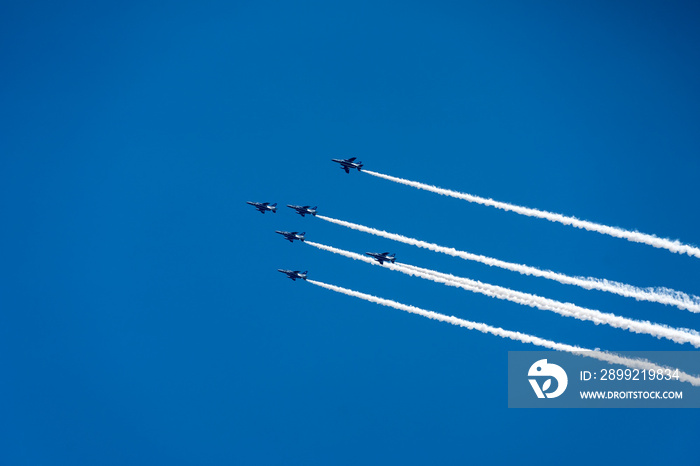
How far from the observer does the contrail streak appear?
130 ft

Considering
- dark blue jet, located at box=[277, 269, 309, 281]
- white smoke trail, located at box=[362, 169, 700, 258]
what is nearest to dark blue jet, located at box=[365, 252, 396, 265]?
white smoke trail, located at box=[362, 169, 700, 258]

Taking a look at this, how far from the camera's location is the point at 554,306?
147 feet

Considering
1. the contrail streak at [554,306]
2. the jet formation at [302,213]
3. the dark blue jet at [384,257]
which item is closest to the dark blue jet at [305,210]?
the jet formation at [302,213]

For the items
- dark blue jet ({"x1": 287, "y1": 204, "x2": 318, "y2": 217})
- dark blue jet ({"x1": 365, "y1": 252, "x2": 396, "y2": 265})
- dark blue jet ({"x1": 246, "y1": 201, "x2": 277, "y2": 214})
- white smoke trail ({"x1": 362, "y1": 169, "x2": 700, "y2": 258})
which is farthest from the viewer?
dark blue jet ({"x1": 246, "y1": 201, "x2": 277, "y2": 214})

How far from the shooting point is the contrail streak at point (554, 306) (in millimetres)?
39656

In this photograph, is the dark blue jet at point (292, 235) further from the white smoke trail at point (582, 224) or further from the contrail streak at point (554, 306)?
the white smoke trail at point (582, 224)

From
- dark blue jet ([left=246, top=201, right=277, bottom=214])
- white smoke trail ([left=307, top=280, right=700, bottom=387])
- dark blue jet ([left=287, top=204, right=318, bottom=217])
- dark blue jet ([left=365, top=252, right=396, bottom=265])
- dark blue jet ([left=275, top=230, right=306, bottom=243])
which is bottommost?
white smoke trail ([left=307, top=280, right=700, bottom=387])

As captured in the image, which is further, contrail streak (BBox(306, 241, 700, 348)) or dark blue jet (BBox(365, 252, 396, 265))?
dark blue jet (BBox(365, 252, 396, 265))

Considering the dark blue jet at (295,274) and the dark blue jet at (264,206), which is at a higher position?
the dark blue jet at (264,206)

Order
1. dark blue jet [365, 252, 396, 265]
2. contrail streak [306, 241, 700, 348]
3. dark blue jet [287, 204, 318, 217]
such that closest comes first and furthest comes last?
contrail streak [306, 241, 700, 348], dark blue jet [365, 252, 396, 265], dark blue jet [287, 204, 318, 217]

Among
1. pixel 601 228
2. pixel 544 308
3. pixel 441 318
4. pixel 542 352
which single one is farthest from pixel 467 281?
pixel 542 352

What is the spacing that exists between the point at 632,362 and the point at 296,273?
32666 mm

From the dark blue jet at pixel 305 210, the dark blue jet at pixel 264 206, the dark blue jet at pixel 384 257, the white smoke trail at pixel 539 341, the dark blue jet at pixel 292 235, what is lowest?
the white smoke trail at pixel 539 341

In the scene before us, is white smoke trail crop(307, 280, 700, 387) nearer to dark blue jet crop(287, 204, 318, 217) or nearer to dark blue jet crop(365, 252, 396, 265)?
dark blue jet crop(365, 252, 396, 265)
